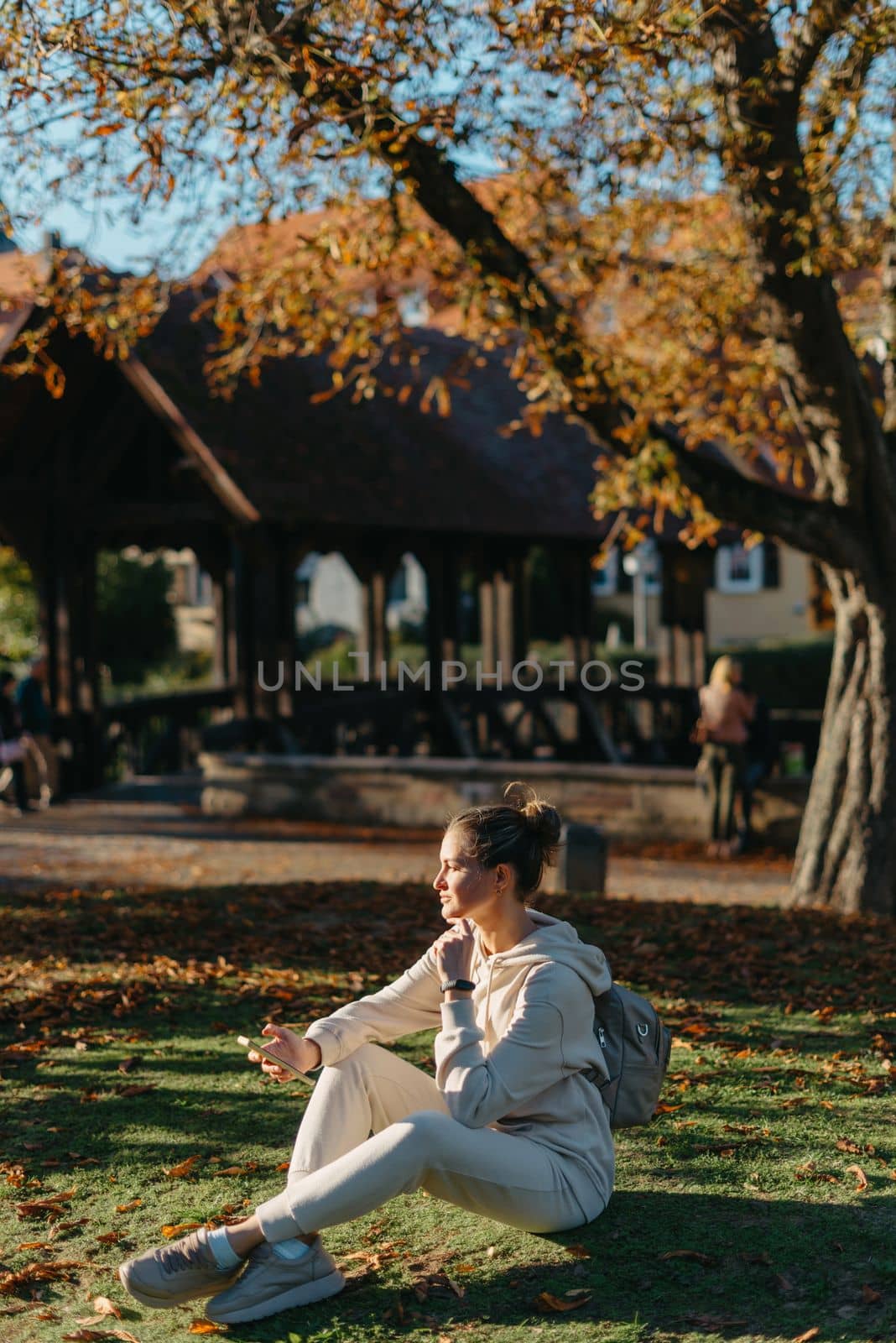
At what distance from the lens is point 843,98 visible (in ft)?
30.0

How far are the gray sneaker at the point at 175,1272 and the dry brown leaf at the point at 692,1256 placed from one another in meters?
1.26

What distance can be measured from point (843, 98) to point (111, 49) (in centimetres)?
451

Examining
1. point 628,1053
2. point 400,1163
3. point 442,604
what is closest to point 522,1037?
point 400,1163

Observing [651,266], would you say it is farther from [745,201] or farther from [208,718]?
[208,718]

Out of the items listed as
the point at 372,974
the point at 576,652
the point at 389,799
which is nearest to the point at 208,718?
the point at 576,652

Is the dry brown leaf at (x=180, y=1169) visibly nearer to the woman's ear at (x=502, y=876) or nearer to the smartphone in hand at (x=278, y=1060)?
the smartphone in hand at (x=278, y=1060)

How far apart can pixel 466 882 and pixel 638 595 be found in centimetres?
3211

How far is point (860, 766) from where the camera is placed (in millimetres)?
10461

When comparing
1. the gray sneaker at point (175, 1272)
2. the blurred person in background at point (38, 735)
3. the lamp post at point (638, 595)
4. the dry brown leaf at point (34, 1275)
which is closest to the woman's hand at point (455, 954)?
the gray sneaker at point (175, 1272)

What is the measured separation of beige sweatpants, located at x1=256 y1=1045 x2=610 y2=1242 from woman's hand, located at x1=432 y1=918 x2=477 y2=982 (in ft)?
1.24

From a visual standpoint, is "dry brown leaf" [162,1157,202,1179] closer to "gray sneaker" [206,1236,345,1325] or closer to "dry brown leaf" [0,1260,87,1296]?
"dry brown leaf" [0,1260,87,1296]

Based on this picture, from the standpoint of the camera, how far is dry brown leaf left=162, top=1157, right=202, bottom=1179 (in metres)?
5.06

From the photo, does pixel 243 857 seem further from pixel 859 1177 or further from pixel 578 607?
pixel 859 1177

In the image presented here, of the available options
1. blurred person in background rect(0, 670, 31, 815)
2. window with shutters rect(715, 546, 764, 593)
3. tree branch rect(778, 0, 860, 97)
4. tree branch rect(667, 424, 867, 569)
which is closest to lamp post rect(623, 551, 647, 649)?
window with shutters rect(715, 546, 764, 593)
